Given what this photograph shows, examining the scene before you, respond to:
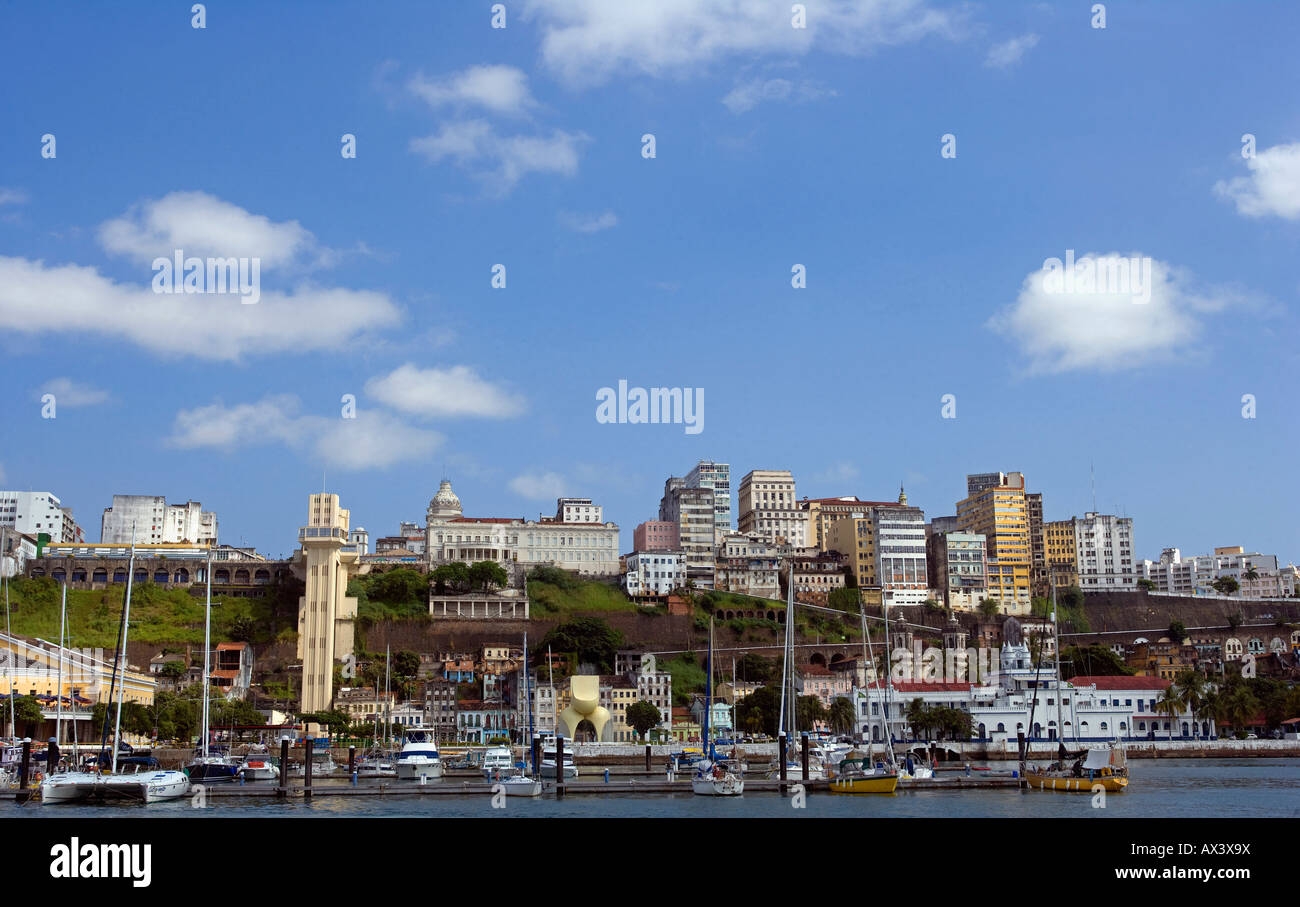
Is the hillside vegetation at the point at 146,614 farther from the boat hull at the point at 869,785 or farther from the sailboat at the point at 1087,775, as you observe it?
the sailboat at the point at 1087,775

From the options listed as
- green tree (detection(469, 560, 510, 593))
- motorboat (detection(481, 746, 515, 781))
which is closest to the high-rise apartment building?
green tree (detection(469, 560, 510, 593))

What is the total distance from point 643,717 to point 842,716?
39.5ft

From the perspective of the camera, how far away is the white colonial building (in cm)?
11250

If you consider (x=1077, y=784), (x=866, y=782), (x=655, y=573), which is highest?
(x=655, y=573)

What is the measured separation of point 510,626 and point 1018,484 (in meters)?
65.9

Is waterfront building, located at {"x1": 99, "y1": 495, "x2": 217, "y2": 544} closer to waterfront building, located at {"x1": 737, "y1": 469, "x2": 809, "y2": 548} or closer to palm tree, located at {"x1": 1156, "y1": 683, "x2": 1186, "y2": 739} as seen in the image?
waterfront building, located at {"x1": 737, "y1": 469, "x2": 809, "y2": 548}

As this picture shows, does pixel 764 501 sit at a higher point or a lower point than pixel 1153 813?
higher

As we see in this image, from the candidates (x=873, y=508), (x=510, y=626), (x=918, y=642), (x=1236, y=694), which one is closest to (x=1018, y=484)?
(x=873, y=508)

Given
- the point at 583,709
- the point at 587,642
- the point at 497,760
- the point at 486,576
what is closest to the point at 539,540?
the point at 486,576

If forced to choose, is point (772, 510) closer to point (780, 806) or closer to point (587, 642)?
point (587, 642)

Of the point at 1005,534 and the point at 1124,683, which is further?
the point at 1005,534

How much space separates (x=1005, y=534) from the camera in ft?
404
